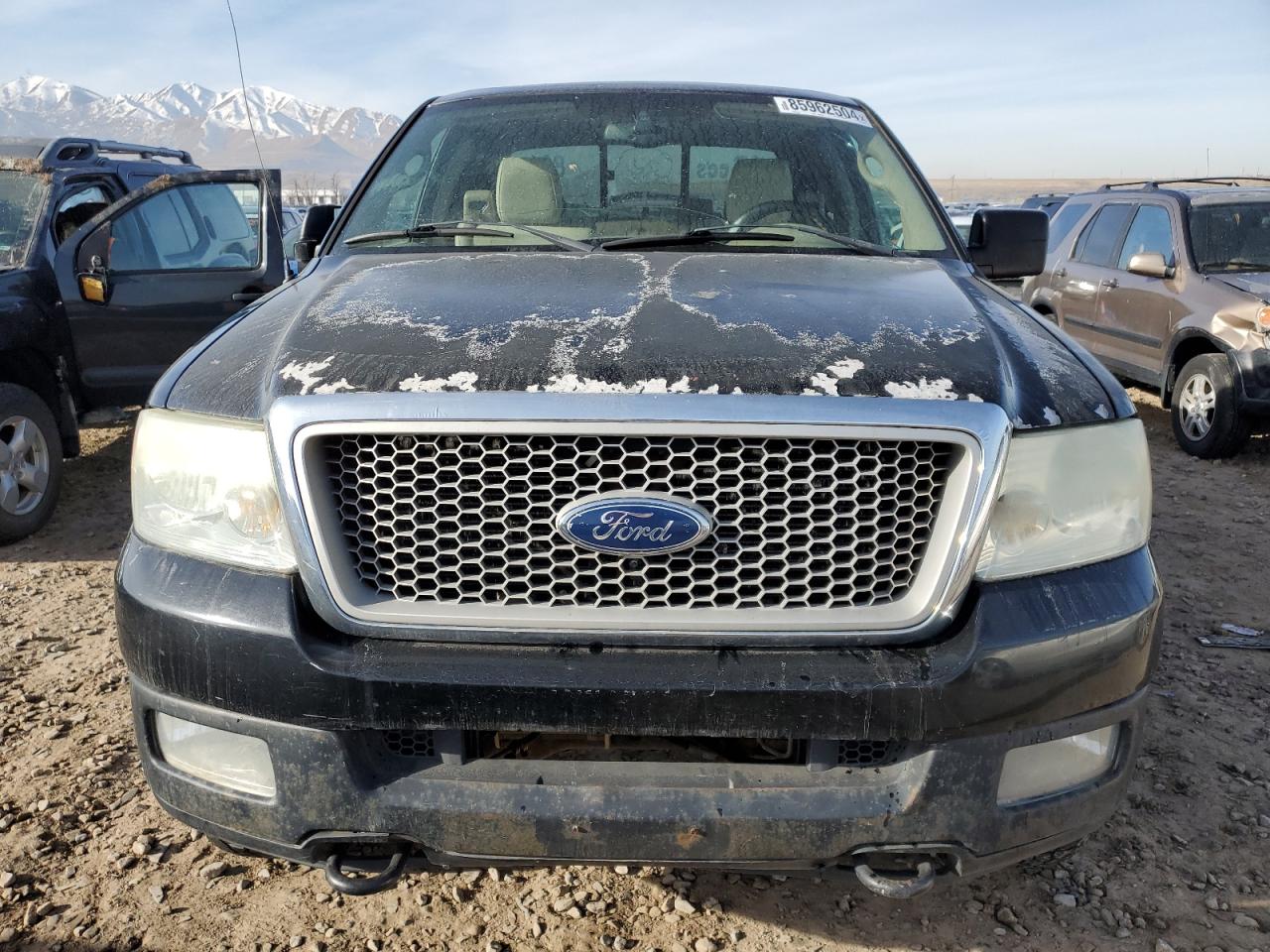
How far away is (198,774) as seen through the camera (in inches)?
74.0

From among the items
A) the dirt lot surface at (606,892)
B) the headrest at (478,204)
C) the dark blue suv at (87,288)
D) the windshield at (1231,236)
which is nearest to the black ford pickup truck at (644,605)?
the dirt lot surface at (606,892)

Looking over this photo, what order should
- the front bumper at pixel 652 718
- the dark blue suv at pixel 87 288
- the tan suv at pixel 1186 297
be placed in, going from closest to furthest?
the front bumper at pixel 652 718 → the dark blue suv at pixel 87 288 → the tan suv at pixel 1186 297

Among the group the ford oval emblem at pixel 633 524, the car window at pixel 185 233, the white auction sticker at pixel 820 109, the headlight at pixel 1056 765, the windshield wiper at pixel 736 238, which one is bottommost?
the headlight at pixel 1056 765

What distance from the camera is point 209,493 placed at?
1852 millimetres

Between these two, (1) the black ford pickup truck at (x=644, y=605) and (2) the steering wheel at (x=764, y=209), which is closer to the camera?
(1) the black ford pickup truck at (x=644, y=605)

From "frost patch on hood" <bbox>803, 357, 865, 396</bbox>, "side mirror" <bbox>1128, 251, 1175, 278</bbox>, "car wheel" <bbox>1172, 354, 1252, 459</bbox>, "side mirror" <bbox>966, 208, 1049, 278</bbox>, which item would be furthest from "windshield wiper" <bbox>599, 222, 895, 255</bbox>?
"side mirror" <bbox>1128, 251, 1175, 278</bbox>

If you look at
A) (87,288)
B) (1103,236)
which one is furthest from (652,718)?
(1103,236)

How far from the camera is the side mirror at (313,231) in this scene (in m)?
3.29

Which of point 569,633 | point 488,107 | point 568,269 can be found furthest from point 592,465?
A: point 488,107

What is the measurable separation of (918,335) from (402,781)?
1.27 m

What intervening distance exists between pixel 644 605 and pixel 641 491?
0.68 feet

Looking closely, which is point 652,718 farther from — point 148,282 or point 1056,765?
point 148,282

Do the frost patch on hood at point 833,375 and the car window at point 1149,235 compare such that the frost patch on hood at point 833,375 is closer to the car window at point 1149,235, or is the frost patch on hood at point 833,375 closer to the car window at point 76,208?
the car window at point 76,208

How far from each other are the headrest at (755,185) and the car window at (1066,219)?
6.76 metres
